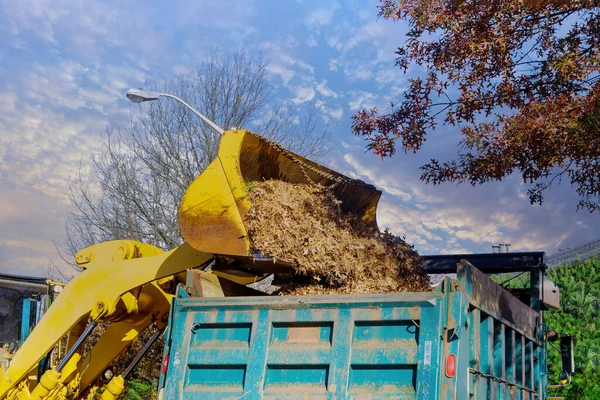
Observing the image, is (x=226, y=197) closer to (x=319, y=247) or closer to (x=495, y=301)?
(x=319, y=247)

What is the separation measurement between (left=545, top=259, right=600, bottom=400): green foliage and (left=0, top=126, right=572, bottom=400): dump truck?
5492 millimetres

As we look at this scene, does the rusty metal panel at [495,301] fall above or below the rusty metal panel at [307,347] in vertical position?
above

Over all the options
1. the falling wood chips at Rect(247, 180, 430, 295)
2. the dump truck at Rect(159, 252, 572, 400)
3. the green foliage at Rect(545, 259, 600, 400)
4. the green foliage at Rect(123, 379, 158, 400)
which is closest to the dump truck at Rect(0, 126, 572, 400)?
the dump truck at Rect(159, 252, 572, 400)

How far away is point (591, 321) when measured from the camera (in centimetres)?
1319

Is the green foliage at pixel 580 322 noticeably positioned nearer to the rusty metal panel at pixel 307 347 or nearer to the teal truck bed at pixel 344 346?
the teal truck bed at pixel 344 346

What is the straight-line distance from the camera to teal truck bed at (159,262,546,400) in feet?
15.5

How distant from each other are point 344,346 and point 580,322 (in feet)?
31.1

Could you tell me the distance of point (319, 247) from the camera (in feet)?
19.6

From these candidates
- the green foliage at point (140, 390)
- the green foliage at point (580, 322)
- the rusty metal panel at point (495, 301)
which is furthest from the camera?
the green foliage at point (140, 390)

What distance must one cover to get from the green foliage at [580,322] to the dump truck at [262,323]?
18.0 feet

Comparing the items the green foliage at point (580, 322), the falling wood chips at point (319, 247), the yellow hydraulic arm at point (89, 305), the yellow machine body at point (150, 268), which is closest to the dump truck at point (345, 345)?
the yellow machine body at point (150, 268)

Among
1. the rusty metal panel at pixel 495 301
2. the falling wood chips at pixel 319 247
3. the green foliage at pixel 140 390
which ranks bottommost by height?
the green foliage at pixel 140 390

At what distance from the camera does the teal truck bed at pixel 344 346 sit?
4734mm

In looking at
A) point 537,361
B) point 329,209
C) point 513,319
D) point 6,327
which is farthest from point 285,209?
point 6,327
